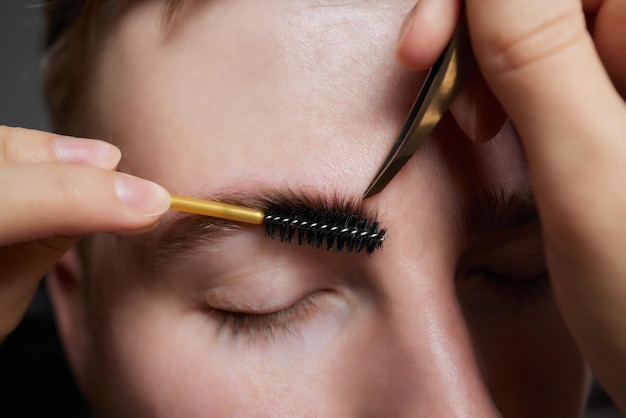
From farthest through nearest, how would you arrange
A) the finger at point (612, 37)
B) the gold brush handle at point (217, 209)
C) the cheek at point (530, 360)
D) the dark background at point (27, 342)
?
1. the dark background at point (27, 342)
2. the cheek at point (530, 360)
3. the gold brush handle at point (217, 209)
4. the finger at point (612, 37)

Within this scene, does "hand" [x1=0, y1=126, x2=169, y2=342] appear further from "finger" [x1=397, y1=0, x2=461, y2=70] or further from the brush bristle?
"finger" [x1=397, y1=0, x2=461, y2=70]

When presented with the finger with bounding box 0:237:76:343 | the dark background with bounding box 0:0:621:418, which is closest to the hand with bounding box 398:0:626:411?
the finger with bounding box 0:237:76:343

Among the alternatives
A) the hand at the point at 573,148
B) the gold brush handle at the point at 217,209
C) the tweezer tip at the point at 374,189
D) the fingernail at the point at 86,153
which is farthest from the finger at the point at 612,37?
the fingernail at the point at 86,153

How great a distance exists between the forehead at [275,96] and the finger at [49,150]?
105mm

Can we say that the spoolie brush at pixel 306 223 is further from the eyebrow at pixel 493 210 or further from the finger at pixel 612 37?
the finger at pixel 612 37

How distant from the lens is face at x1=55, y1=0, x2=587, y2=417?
676mm

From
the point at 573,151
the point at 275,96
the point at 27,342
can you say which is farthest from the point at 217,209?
the point at 27,342

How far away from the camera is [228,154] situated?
71 cm

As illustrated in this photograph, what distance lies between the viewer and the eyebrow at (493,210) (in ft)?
2.30

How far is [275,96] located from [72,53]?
0.46 meters

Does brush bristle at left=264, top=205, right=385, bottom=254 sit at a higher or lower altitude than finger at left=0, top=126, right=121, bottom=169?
lower

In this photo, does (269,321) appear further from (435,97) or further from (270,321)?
(435,97)

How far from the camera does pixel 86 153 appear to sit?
0.65 m

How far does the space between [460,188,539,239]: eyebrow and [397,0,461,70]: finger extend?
0.62ft
